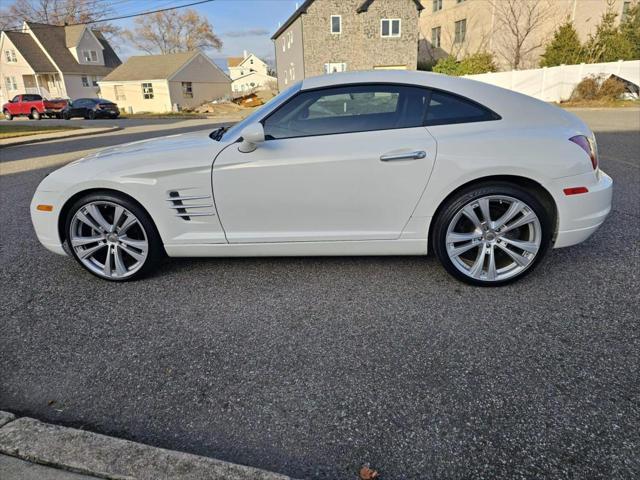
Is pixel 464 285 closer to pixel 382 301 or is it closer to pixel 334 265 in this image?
pixel 382 301

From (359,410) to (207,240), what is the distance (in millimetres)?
1803

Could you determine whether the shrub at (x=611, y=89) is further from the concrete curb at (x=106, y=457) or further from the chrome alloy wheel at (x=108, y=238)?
the concrete curb at (x=106, y=457)

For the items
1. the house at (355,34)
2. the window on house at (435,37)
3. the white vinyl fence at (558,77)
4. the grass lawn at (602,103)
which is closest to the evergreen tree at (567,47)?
the white vinyl fence at (558,77)

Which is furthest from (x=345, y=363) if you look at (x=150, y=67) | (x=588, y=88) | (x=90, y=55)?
(x=90, y=55)

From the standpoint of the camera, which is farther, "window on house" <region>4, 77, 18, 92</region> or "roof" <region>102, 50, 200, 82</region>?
"window on house" <region>4, 77, 18, 92</region>

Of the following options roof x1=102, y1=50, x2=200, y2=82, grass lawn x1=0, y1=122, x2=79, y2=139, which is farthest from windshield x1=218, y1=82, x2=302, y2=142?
roof x1=102, y1=50, x2=200, y2=82

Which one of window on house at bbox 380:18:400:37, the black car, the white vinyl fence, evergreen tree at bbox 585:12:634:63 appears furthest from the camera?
window on house at bbox 380:18:400:37

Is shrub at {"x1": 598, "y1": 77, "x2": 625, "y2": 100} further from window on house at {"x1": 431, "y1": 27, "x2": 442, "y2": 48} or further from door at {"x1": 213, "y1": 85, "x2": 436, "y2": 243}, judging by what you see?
door at {"x1": 213, "y1": 85, "x2": 436, "y2": 243}

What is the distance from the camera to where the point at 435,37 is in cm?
3941

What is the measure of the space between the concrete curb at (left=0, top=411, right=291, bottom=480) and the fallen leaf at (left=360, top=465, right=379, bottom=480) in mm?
311

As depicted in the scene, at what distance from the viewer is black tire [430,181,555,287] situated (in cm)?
303

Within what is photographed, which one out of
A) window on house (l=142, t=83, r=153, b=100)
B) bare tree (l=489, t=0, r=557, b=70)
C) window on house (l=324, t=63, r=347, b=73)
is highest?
bare tree (l=489, t=0, r=557, b=70)

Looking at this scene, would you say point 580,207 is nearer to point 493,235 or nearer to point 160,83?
point 493,235

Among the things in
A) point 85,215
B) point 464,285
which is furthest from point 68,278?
point 464,285
